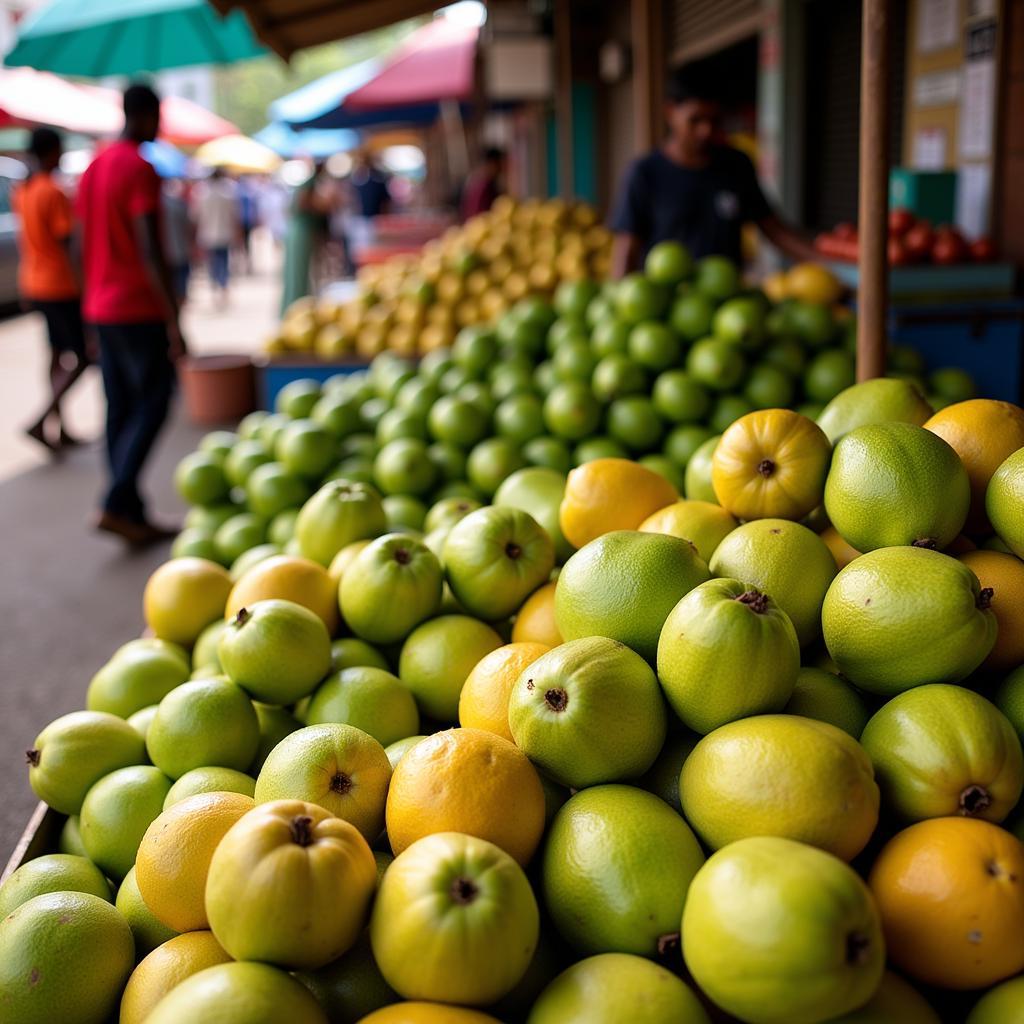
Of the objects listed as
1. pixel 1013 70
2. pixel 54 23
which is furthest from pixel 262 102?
pixel 1013 70

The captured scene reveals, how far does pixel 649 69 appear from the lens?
511 centimetres

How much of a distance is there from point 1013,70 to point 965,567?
4104 millimetres

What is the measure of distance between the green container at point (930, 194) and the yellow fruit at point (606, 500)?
3.67m

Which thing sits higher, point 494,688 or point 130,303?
point 130,303

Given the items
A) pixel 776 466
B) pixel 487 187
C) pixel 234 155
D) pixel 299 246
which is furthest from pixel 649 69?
pixel 234 155

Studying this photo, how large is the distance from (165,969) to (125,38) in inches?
324

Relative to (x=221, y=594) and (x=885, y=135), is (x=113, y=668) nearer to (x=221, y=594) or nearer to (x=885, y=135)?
(x=221, y=594)

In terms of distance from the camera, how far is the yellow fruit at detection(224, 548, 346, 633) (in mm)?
2041

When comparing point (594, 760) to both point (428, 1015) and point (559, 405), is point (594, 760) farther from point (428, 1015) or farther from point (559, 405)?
point (559, 405)

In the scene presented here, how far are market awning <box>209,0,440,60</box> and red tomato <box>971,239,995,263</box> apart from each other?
313cm

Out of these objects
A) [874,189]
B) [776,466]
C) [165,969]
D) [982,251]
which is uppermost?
[874,189]

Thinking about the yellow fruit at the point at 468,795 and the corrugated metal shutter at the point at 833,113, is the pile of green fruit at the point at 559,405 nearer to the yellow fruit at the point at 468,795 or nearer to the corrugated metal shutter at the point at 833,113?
the yellow fruit at the point at 468,795

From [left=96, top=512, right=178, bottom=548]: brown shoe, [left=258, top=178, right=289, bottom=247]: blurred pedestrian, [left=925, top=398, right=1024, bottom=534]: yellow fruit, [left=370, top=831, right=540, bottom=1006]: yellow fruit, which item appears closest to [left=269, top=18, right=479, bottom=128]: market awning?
[left=96, top=512, right=178, bottom=548]: brown shoe

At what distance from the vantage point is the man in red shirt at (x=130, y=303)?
5.16m
